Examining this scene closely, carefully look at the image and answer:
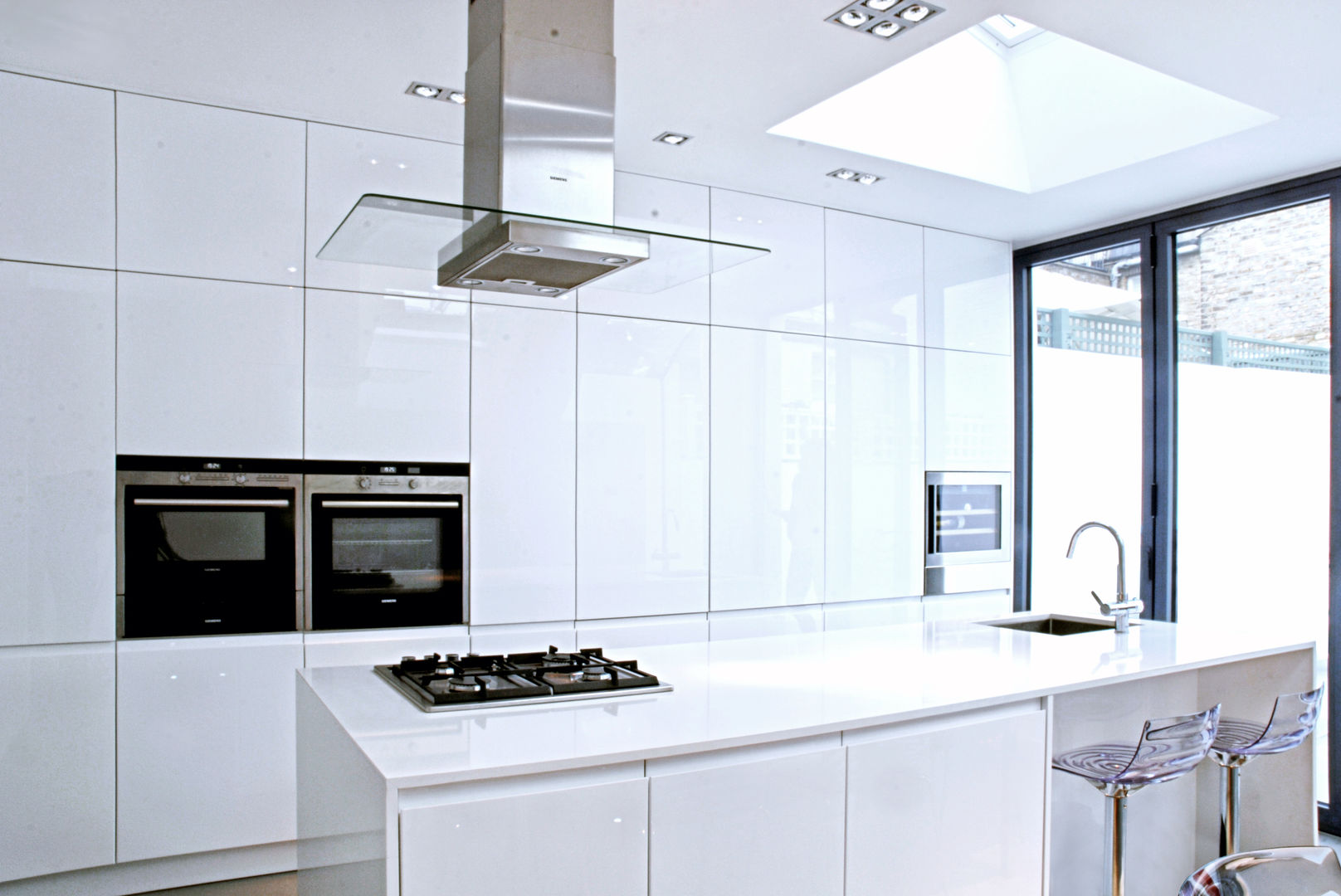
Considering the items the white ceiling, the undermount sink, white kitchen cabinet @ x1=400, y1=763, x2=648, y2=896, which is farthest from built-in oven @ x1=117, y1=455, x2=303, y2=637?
the undermount sink

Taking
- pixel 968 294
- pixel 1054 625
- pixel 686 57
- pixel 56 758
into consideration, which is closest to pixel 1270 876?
pixel 1054 625

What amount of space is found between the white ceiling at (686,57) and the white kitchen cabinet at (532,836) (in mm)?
1921

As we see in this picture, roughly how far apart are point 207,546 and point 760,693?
2.03 m

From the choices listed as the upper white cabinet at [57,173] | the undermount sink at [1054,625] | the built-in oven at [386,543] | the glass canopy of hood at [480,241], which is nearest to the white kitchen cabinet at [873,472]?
the undermount sink at [1054,625]

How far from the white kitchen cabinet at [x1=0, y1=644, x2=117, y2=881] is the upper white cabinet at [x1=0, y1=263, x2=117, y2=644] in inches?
3.6

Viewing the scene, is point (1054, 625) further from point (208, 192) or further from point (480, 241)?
point (208, 192)

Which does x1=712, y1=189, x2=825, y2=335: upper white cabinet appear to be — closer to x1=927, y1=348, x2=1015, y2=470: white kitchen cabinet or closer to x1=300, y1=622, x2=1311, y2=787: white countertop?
x1=927, y1=348, x2=1015, y2=470: white kitchen cabinet

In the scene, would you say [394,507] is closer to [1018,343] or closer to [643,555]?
[643,555]

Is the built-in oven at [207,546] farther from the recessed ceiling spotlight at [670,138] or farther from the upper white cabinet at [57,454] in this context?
the recessed ceiling spotlight at [670,138]

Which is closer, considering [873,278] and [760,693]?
[760,693]

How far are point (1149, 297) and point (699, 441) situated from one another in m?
2.27

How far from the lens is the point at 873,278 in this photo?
4.71 metres

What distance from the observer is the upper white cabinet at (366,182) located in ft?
11.3

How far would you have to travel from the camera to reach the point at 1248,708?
3244 mm
